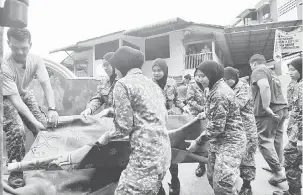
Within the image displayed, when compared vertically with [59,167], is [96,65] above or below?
above

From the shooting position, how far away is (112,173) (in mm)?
3004

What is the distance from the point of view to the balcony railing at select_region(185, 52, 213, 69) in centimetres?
1372

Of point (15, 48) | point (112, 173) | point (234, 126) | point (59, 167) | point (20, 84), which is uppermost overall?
point (15, 48)

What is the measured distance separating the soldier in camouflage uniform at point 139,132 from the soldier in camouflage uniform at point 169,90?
5.93 feet

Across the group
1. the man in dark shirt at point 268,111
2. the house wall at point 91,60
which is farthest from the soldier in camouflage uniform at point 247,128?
the house wall at point 91,60

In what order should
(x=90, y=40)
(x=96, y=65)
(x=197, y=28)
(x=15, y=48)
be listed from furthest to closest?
(x=96, y=65)
(x=90, y=40)
(x=197, y=28)
(x=15, y=48)

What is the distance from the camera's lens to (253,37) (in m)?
13.0

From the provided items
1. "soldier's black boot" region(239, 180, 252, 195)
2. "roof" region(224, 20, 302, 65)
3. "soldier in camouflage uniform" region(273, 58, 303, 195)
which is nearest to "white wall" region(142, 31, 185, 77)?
"roof" region(224, 20, 302, 65)

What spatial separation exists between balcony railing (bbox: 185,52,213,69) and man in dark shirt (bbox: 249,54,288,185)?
9.00 meters

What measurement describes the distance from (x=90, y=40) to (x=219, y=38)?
650 centimetres

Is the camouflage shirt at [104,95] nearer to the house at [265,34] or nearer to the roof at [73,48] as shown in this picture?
the house at [265,34]

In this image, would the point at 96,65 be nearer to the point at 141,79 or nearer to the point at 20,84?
the point at 20,84

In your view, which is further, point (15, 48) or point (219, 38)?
point (219, 38)

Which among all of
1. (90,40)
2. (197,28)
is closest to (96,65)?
(90,40)
